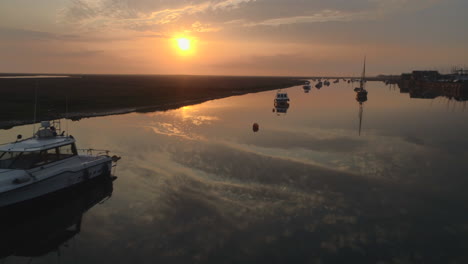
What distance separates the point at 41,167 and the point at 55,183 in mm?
1190

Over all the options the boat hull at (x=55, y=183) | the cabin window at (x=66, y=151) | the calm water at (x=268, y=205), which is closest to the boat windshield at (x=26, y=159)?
the cabin window at (x=66, y=151)

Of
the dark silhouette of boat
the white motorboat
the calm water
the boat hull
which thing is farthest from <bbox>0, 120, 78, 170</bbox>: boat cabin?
the calm water

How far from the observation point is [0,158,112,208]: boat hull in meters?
16.4

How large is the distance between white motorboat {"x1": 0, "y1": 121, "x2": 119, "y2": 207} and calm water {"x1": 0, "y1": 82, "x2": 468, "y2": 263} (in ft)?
4.37

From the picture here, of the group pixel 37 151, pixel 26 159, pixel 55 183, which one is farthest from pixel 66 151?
pixel 55 183

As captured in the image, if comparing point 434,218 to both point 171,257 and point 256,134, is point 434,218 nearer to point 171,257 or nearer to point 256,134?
point 171,257

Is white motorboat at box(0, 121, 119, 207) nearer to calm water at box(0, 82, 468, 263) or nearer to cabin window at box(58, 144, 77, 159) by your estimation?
cabin window at box(58, 144, 77, 159)

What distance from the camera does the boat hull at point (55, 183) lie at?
16.4 metres

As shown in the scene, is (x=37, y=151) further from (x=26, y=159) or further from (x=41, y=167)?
(x=41, y=167)

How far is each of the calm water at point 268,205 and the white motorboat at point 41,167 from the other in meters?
1.33

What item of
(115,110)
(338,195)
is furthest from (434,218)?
(115,110)

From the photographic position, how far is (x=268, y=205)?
1806 cm

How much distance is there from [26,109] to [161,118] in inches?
908

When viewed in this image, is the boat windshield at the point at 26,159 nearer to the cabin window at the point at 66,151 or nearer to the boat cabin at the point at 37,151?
the boat cabin at the point at 37,151
